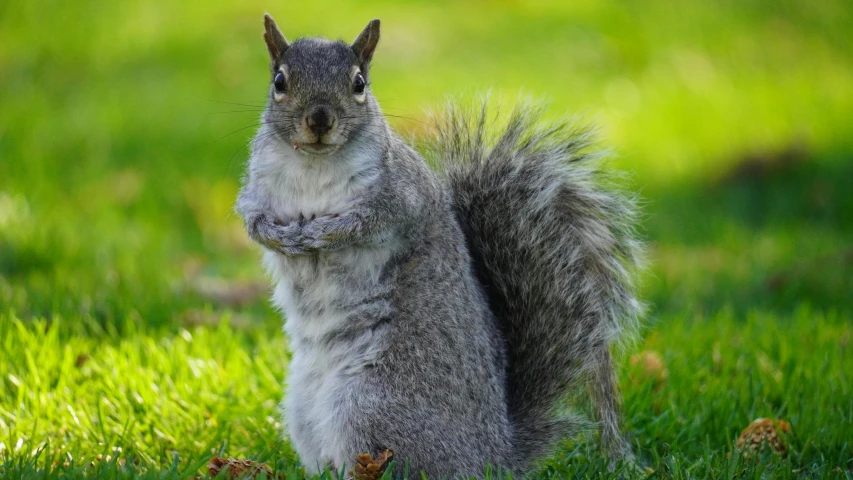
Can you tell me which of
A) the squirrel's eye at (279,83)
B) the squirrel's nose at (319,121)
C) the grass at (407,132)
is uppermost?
the squirrel's eye at (279,83)

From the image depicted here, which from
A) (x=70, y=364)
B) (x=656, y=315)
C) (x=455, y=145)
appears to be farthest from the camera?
(x=656, y=315)

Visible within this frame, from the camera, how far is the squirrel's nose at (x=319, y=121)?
1973 millimetres

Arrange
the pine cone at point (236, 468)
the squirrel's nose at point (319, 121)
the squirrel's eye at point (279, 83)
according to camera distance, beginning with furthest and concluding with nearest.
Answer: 1. the squirrel's eye at point (279, 83)
2. the squirrel's nose at point (319, 121)
3. the pine cone at point (236, 468)

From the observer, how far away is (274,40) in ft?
7.12

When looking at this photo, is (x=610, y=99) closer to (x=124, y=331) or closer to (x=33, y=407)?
(x=124, y=331)

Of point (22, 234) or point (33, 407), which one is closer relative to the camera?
point (33, 407)

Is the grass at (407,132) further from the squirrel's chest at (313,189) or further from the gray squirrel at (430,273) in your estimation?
the squirrel's chest at (313,189)

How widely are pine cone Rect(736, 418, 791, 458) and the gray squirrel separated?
Answer: 33cm

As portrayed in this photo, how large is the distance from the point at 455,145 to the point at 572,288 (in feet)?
1.53

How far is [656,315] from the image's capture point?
3521 millimetres

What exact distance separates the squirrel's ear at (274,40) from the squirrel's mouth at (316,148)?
27cm

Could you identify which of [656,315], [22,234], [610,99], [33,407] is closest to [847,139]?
[610,99]

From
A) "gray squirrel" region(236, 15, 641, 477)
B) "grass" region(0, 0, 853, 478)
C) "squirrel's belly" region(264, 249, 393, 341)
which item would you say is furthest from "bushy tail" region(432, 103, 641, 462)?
"squirrel's belly" region(264, 249, 393, 341)

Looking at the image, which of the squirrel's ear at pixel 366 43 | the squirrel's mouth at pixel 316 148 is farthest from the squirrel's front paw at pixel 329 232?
the squirrel's ear at pixel 366 43
